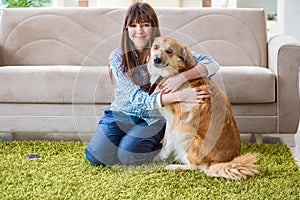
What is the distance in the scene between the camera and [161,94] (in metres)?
2.21

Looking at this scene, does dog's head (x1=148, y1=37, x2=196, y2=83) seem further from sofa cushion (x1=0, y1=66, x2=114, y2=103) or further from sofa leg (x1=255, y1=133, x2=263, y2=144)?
sofa leg (x1=255, y1=133, x2=263, y2=144)

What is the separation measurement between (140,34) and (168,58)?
214 millimetres

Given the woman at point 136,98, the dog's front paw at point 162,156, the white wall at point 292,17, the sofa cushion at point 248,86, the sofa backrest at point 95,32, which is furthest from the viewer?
the white wall at point 292,17

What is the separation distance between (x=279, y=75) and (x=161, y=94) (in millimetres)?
932

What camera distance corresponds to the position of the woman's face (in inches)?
87.4

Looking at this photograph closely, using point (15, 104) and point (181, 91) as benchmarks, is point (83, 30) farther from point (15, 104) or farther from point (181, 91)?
point (181, 91)

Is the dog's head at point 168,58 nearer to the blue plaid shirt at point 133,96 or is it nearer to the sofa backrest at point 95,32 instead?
the blue plaid shirt at point 133,96

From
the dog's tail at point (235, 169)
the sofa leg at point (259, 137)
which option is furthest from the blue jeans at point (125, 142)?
the sofa leg at point (259, 137)

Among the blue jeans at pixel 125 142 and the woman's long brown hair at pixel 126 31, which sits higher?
the woman's long brown hair at pixel 126 31

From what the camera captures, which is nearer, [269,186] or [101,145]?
[269,186]

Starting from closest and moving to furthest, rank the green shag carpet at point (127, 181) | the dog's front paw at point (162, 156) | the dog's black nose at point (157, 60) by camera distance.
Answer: the green shag carpet at point (127, 181), the dog's black nose at point (157, 60), the dog's front paw at point (162, 156)

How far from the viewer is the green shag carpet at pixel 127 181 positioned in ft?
6.31

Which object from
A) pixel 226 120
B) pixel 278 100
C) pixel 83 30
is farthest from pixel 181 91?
pixel 83 30

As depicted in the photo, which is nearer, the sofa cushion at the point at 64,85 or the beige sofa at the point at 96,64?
the beige sofa at the point at 96,64
